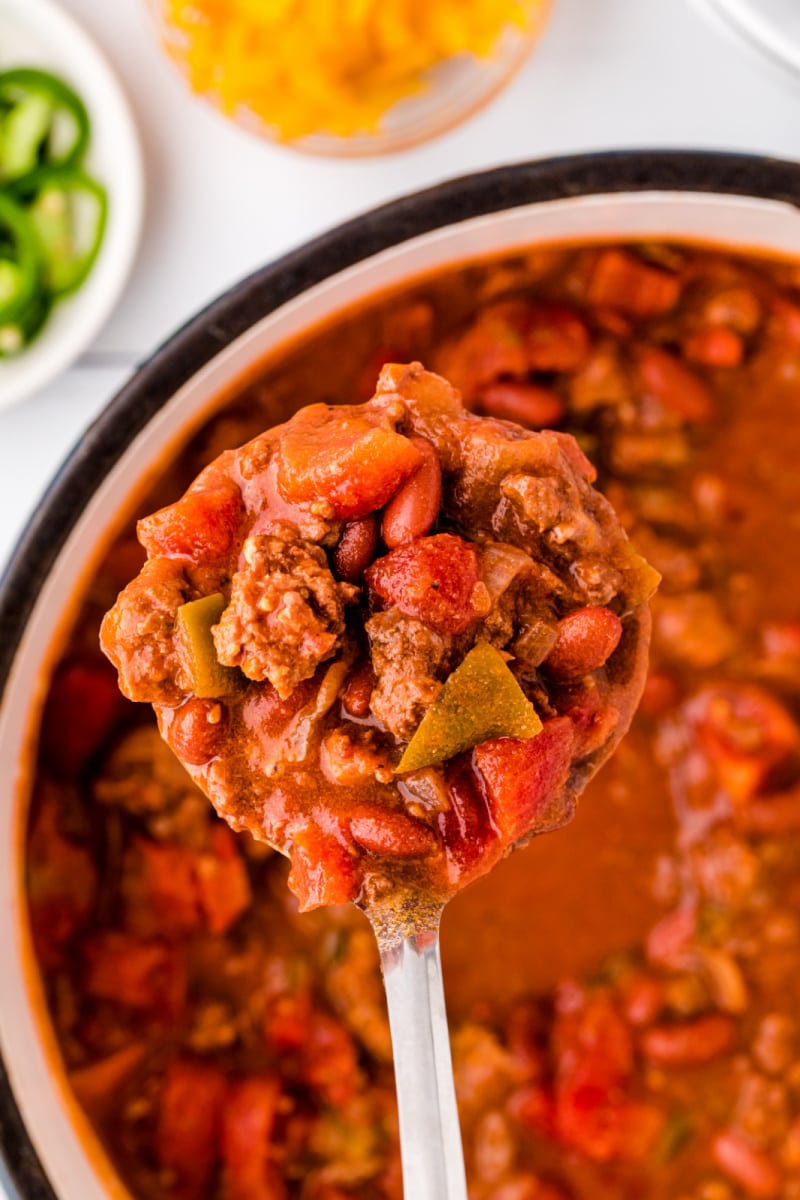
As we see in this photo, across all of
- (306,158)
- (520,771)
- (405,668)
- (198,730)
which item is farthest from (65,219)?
(520,771)

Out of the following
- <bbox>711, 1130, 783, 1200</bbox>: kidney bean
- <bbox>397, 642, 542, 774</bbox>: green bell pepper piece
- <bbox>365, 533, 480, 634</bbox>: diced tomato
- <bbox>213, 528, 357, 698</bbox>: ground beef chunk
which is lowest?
<bbox>711, 1130, 783, 1200</bbox>: kidney bean

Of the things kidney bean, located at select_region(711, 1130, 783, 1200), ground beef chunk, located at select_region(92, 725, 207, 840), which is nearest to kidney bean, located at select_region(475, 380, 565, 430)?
ground beef chunk, located at select_region(92, 725, 207, 840)

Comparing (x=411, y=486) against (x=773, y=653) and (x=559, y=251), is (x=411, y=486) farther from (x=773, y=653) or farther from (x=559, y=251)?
(x=773, y=653)

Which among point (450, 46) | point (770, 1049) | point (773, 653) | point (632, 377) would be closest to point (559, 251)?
point (632, 377)

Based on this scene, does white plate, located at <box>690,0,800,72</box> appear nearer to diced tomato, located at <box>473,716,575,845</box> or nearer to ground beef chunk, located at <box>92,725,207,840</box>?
diced tomato, located at <box>473,716,575,845</box>

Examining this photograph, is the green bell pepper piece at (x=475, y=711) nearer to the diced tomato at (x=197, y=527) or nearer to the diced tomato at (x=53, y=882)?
the diced tomato at (x=197, y=527)

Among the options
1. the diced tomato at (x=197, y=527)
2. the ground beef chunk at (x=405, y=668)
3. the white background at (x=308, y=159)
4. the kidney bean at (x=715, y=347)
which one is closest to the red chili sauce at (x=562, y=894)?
the kidney bean at (x=715, y=347)
